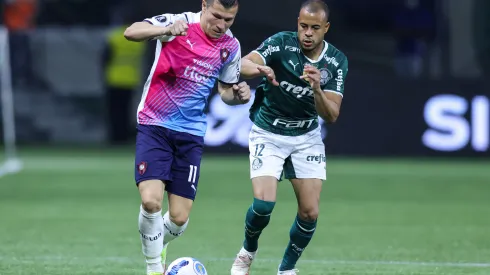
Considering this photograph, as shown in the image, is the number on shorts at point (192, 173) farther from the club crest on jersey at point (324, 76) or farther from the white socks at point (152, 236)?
the club crest on jersey at point (324, 76)

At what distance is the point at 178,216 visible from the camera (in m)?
8.79

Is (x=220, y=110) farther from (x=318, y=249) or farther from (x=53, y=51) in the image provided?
(x=318, y=249)

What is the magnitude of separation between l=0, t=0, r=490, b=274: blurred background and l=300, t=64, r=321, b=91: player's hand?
1818 mm

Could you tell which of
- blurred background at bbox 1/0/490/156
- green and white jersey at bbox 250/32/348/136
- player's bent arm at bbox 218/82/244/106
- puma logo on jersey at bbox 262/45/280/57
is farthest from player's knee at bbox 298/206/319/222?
blurred background at bbox 1/0/490/156

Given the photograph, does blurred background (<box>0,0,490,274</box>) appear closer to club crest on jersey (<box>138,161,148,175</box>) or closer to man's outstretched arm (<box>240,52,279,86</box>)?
club crest on jersey (<box>138,161,148,175</box>)

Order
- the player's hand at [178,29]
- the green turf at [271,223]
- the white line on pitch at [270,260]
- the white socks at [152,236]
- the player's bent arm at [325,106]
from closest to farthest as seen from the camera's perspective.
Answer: the player's hand at [178,29]
the white socks at [152,236]
the player's bent arm at [325,106]
the white line on pitch at [270,260]
the green turf at [271,223]

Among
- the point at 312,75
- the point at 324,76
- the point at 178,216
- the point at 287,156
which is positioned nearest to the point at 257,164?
the point at 287,156

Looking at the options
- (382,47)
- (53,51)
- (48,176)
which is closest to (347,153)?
(382,47)

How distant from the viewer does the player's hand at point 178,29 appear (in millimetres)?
8047

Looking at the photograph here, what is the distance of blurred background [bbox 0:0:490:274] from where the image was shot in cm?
1079

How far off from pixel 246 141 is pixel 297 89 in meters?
9.62

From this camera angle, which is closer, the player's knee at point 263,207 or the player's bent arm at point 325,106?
the player's bent arm at point 325,106

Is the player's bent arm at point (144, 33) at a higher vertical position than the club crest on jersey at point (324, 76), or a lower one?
higher

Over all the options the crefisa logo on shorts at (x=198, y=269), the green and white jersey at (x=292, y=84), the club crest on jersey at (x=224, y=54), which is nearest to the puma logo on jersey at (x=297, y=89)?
the green and white jersey at (x=292, y=84)
